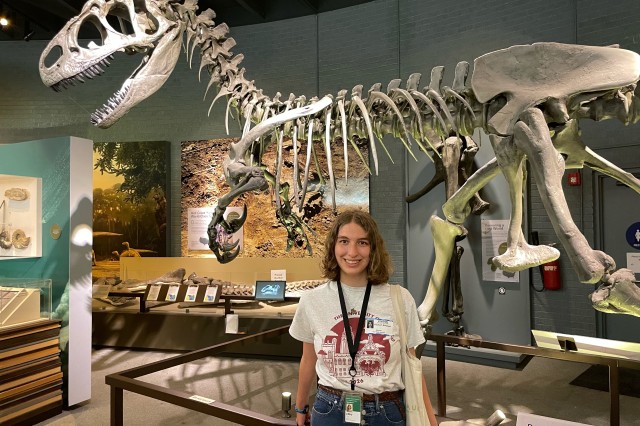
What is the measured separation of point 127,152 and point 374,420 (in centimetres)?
683

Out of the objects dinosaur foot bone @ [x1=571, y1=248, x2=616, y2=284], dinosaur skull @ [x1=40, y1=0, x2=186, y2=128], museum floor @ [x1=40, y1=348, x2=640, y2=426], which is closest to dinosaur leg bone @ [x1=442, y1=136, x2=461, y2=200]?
museum floor @ [x1=40, y1=348, x2=640, y2=426]

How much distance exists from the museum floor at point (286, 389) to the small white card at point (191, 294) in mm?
707

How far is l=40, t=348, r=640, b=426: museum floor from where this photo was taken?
389cm

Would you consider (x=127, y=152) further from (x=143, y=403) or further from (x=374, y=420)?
(x=374, y=420)

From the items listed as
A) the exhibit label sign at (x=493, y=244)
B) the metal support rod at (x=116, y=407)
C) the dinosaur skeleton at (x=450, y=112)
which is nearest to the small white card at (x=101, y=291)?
the dinosaur skeleton at (x=450, y=112)

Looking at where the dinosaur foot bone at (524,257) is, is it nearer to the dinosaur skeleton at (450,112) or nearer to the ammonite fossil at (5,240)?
the dinosaur skeleton at (450,112)

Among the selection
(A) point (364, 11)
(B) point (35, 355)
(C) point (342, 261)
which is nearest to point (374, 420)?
(C) point (342, 261)

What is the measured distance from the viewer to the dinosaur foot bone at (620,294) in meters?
2.29

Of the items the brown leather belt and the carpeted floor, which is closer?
the brown leather belt

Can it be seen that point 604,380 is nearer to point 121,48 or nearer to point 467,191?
point 467,191

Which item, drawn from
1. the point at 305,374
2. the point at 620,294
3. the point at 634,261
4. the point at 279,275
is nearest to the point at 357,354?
the point at 305,374

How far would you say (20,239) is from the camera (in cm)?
434

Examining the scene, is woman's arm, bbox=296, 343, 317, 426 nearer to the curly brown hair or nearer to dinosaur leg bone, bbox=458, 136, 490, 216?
the curly brown hair

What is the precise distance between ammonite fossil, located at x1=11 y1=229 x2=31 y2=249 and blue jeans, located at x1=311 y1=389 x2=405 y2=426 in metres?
3.76
